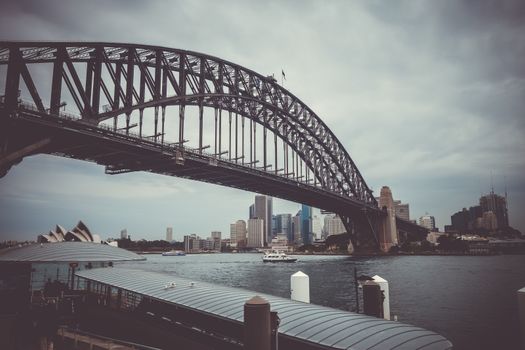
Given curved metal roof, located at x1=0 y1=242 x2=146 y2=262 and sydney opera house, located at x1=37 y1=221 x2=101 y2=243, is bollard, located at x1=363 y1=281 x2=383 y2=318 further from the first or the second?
sydney opera house, located at x1=37 y1=221 x2=101 y2=243

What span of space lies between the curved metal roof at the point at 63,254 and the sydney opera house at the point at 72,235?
52.7 ft

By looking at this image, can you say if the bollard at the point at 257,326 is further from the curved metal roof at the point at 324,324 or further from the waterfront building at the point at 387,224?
the waterfront building at the point at 387,224

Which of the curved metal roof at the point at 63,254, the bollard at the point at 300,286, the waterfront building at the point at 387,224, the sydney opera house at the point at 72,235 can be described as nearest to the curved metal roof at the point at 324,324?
the bollard at the point at 300,286

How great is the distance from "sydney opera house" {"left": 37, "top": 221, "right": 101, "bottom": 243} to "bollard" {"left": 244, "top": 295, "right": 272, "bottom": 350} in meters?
31.5

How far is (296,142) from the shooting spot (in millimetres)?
93062

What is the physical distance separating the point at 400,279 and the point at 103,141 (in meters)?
38.2

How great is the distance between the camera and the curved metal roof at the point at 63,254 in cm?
1775

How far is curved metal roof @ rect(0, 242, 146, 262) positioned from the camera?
699 inches

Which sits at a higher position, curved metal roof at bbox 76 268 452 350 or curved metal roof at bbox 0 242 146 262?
curved metal roof at bbox 0 242 146 262

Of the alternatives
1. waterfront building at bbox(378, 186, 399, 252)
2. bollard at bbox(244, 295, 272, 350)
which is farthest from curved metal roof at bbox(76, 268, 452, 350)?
waterfront building at bbox(378, 186, 399, 252)

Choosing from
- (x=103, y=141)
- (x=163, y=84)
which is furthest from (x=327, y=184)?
(x=103, y=141)

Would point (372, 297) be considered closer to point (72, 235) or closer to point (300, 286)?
point (300, 286)

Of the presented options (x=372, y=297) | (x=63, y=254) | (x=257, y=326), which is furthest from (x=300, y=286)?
(x=63, y=254)

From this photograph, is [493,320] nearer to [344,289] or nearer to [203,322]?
[344,289]
